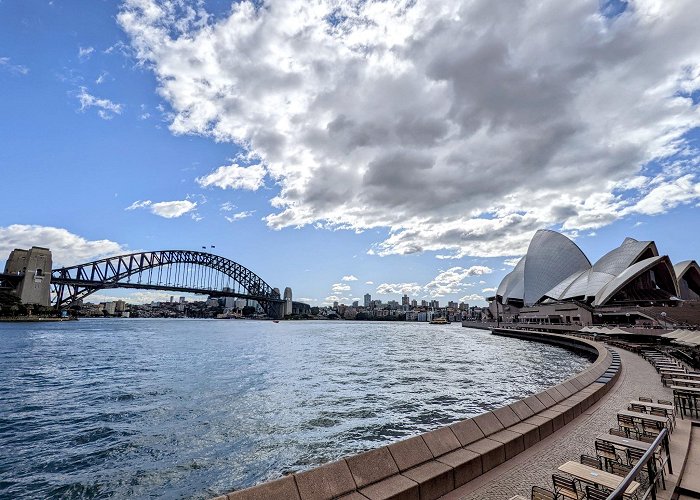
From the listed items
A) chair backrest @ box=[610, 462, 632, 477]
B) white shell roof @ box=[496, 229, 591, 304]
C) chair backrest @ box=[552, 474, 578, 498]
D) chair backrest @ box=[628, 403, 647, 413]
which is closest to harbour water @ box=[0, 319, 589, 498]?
chair backrest @ box=[628, 403, 647, 413]

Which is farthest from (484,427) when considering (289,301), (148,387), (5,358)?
(289,301)

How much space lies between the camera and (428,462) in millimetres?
5051

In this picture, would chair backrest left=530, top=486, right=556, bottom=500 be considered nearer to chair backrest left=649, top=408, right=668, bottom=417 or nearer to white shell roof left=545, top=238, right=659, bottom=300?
chair backrest left=649, top=408, right=668, bottom=417

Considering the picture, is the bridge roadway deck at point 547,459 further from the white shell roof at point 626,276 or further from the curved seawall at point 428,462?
the white shell roof at point 626,276

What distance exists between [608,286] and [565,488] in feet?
217

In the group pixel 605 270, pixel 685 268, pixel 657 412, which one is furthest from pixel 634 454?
pixel 685 268

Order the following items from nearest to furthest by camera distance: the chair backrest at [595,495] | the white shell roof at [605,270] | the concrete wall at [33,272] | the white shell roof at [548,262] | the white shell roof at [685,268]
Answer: the chair backrest at [595,495] → the white shell roof at [605,270] → the white shell roof at [685,268] → the white shell roof at [548,262] → the concrete wall at [33,272]

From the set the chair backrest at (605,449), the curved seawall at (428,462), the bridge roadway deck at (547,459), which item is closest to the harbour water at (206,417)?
the curved seawall at (428,462)

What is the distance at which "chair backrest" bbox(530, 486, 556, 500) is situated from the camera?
4.18 metres

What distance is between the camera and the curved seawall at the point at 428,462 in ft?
13.7

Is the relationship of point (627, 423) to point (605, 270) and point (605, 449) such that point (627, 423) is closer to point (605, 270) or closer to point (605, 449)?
point (605, 449)

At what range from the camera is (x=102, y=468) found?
7535 mm

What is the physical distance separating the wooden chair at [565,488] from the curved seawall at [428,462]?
106cm

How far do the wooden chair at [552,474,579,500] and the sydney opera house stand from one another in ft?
159
